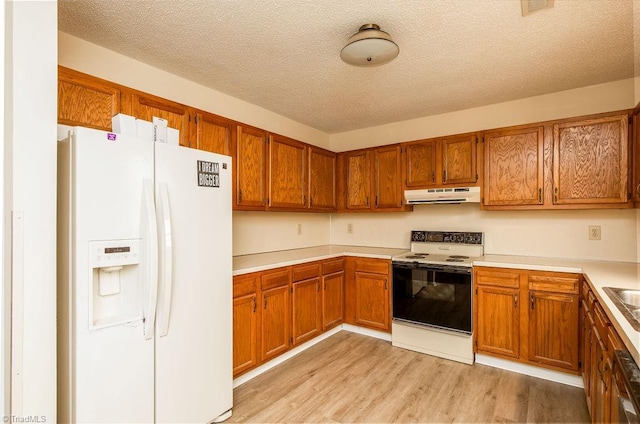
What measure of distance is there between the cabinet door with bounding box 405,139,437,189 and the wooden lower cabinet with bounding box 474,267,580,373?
1.04 meters

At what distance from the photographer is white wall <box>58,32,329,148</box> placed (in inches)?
81.0

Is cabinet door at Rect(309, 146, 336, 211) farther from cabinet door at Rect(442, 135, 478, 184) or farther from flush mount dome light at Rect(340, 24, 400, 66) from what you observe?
flush mount dome light at Rect(340, 24, 400, 66)

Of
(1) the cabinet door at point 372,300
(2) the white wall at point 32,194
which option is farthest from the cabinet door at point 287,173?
(2) the white wall at point 32,194

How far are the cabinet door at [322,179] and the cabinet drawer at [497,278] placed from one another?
5.76 feet

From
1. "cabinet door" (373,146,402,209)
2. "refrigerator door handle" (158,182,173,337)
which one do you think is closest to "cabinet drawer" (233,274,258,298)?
"refrigerator door handle" (158,182,173,337)

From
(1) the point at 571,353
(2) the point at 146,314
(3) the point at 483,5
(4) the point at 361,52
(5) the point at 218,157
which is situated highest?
(3) the point at 483,5

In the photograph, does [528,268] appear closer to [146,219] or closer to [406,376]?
[406,376]

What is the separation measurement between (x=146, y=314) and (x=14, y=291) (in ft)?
1.78

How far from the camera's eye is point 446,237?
341 cm

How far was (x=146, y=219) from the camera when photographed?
1.66 meters

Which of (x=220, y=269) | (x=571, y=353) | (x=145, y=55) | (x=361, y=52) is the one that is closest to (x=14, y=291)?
(x=220, y=269)

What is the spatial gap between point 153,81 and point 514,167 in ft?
10.3

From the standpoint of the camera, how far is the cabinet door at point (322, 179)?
3578 millimetres

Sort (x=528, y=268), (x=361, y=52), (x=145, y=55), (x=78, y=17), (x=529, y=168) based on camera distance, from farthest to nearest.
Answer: (x=529, y=168) < (x=528, y=268) < (x=145, y=55) < (x=361, y=52) < (x=78, y=17)
